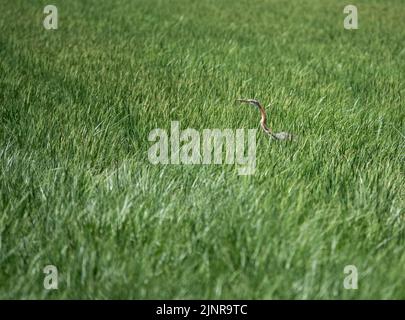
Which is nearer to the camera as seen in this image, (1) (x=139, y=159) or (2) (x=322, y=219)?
(2) (x=322, y=219)

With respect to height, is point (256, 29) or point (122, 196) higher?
point (256, 29)

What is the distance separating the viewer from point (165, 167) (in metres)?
2.98

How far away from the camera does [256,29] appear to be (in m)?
7.88

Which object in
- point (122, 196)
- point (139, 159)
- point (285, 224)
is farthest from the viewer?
point (139, 159)

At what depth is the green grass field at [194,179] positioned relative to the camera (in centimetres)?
218

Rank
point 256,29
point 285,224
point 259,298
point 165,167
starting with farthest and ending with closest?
1. point 256,29
2. point 165,167
3. point 285,224
4. point 259,298

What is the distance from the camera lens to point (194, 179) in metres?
2.94

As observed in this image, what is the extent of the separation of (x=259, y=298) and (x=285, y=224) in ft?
1.50

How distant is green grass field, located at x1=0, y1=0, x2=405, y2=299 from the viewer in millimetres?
2176

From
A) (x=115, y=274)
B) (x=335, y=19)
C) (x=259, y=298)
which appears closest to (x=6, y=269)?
(x=115, y=274)

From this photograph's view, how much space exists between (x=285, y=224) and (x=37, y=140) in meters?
1.65

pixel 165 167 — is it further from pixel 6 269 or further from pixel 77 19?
pixel 77 19
